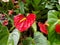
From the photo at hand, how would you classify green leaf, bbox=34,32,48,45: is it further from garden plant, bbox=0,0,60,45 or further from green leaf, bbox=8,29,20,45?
green leaf, bbox=8,29,20,45

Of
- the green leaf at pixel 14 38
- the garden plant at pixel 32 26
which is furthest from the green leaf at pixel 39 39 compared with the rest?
the green leaf at pixel 14 38

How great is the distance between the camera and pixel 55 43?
3.53 feet

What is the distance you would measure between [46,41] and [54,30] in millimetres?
83

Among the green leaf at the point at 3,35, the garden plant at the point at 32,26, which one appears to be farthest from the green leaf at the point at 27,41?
the green leaf at the point at 3,35

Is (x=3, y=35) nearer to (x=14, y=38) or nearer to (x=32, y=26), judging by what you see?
(x=14, y=38)

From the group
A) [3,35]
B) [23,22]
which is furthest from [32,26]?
[3,35]

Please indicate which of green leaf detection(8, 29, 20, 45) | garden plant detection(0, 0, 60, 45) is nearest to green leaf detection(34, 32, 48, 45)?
garden plant detection(0, 0, 60, 45)

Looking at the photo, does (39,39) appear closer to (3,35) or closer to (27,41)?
(27,41)

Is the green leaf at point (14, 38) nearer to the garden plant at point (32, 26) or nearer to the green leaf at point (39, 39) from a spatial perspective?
the garden plant at point (32, 26)

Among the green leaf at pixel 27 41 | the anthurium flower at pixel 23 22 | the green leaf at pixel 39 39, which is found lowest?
the green leaf at pixel 27 41

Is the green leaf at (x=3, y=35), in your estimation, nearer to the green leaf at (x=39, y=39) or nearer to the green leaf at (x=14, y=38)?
the green leaf at (x=14, y=38)

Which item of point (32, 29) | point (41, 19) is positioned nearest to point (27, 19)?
point (32, 29)

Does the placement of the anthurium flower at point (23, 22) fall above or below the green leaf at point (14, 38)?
above

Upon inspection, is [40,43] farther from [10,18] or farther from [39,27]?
[10,18]
